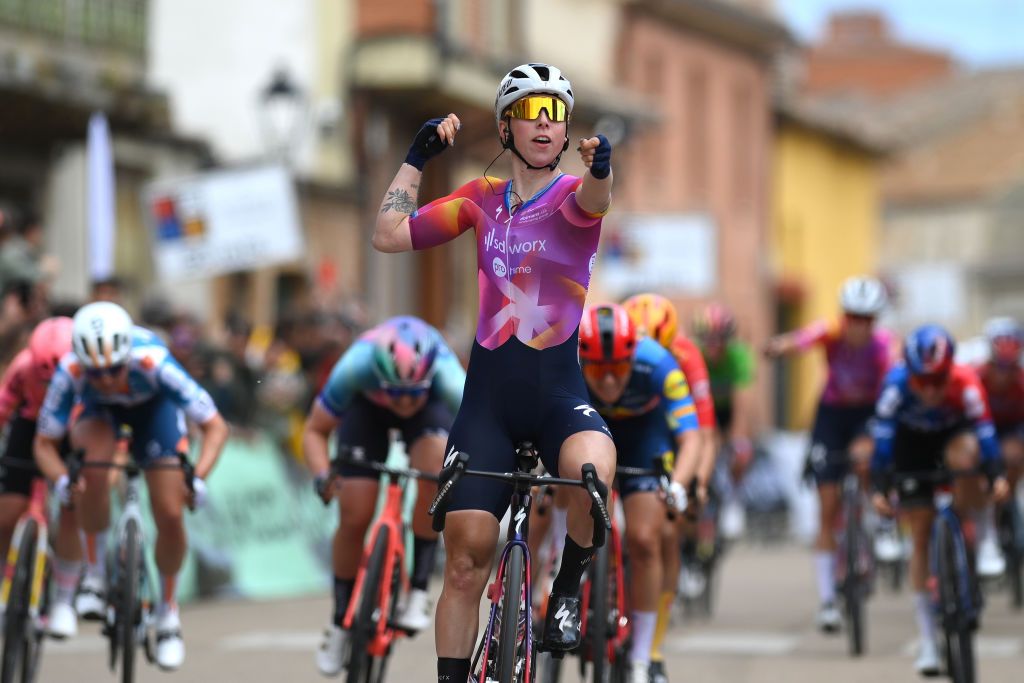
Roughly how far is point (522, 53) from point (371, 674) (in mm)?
23441

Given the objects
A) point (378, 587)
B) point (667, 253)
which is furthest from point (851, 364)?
point (667, 253)

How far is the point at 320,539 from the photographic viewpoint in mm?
17609

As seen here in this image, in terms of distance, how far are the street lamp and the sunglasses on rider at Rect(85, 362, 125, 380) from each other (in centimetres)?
1299

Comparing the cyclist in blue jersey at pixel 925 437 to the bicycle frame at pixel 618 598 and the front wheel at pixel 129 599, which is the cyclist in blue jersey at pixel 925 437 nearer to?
the bicycle frame at pixel 618 598

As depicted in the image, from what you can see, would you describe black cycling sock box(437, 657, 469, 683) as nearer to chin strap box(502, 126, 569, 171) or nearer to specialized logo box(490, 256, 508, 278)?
specialized logo box(490, 256, 508, 278)

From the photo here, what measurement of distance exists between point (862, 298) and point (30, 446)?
5640mm

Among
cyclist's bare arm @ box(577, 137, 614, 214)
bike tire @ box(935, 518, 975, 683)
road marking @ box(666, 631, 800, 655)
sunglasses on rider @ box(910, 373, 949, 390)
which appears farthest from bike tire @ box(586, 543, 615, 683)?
road marking @ box(666, 631, 800, 655)

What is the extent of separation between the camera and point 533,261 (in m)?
7.15

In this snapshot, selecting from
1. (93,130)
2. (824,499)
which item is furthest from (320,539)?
(824,499)

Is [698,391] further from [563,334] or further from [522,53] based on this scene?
[522,53]

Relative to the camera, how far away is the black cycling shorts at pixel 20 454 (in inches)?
411

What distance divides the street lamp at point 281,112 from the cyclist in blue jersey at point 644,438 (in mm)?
12788

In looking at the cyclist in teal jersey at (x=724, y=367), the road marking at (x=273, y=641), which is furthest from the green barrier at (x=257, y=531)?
the cyclist in teal jersey at (x=724, y=367)

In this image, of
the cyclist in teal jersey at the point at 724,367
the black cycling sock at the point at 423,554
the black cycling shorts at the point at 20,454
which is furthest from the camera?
the cyclist in teal jersey at the point at 724,367
